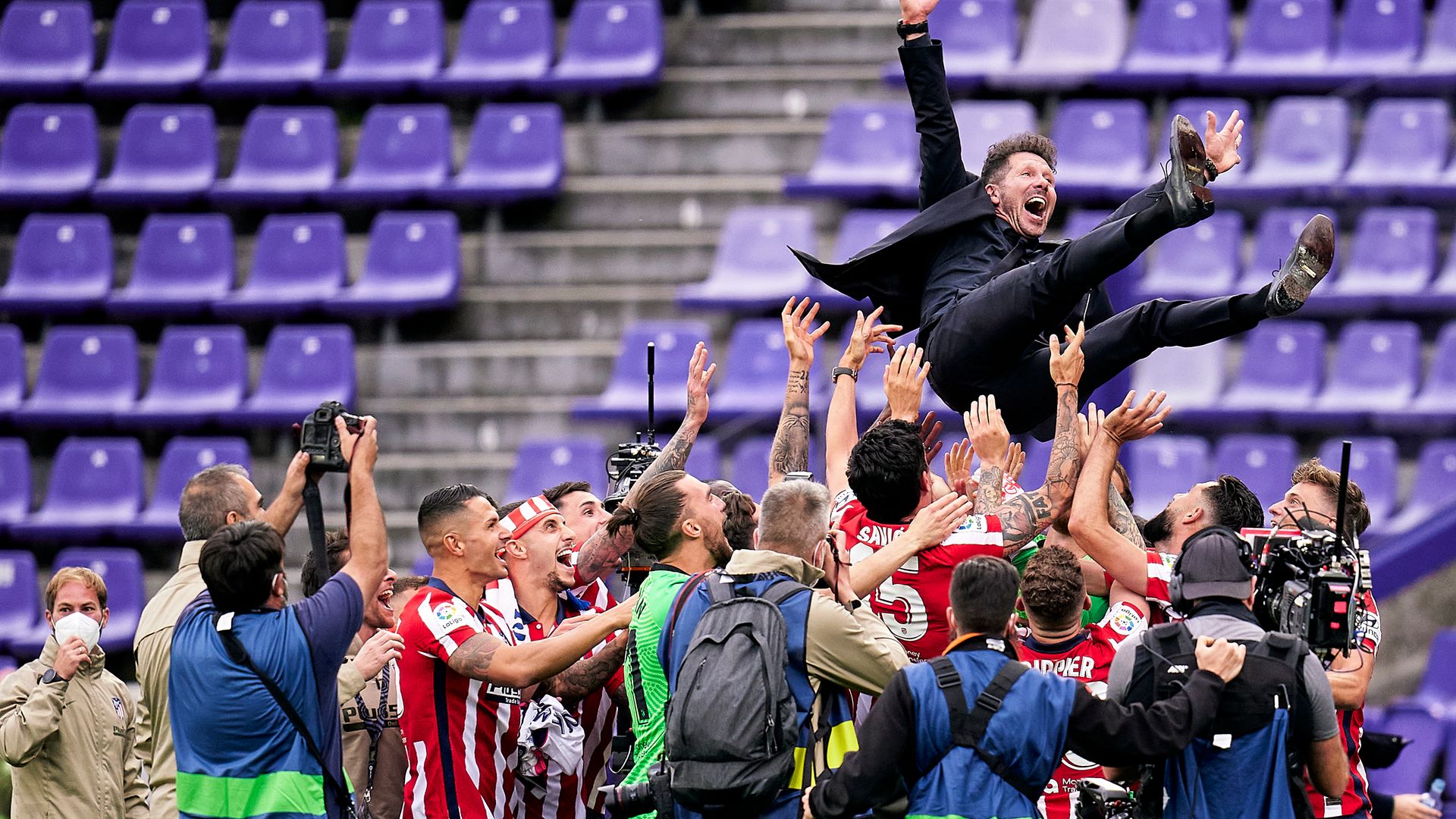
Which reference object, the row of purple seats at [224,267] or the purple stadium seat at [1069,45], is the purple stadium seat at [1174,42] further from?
the row of purple seats at [224,267]

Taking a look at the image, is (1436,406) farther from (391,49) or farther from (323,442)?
(323,442)

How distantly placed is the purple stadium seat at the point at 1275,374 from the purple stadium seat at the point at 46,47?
7413mm

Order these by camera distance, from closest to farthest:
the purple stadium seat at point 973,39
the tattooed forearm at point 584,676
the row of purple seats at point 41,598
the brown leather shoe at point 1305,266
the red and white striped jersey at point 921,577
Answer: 1. the red and white striped jersey at point 921,577
2. the tattooed forearm at point 584,676
3. the brown leather shoe at point 1305,266
4. the row of purple seats at point 41,598
5. the purple stadium seat at point 973,39

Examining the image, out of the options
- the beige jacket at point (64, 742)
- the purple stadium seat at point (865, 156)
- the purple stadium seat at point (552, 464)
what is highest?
the purple stadium seat at point (865, 156)

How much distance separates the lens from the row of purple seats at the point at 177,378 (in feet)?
34.7

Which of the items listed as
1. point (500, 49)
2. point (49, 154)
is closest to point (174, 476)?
point (49, 154)

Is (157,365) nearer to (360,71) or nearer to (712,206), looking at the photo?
(360,71)

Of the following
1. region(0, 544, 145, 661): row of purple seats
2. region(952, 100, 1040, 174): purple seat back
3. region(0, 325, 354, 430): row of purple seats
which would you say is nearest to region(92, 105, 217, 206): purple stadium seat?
region(0, 325, 354, 430): row of purple seats

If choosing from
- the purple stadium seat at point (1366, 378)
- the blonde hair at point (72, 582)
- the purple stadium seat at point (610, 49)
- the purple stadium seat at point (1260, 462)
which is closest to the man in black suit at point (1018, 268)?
the blonde hair at point (72, 582)

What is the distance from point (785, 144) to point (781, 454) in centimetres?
591

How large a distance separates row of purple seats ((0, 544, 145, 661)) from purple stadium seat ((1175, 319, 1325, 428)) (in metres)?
5.78

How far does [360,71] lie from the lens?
1164 centimetres

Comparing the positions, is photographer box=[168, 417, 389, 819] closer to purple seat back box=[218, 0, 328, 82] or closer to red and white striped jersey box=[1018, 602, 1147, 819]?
red and white striped jersey box=[1018, 602, 1147, 819]

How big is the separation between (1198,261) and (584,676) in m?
6.06
